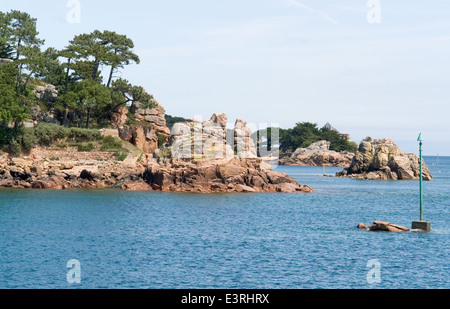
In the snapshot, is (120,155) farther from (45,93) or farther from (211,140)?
(45,93)

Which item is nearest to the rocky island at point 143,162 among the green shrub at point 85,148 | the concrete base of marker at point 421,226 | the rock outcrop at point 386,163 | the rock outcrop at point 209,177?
the rock outcrop at point 209,177

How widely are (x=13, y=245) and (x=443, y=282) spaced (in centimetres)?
2835

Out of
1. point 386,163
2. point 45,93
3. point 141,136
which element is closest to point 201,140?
point 141,136

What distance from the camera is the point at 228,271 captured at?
35531 mm

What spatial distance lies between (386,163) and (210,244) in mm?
94983

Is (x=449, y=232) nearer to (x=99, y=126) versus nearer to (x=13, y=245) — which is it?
(x=13, y=245)

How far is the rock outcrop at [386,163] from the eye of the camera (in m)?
130

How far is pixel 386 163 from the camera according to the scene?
132m

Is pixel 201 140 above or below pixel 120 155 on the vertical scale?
above

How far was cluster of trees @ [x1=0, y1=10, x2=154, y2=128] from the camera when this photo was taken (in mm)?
95062

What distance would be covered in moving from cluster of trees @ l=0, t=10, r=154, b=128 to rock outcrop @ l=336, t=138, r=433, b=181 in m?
52.6

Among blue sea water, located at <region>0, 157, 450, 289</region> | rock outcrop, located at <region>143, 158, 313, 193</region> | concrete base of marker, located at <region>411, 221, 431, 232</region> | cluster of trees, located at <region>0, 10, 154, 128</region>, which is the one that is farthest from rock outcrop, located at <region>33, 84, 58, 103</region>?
concrete base of marker, located at <region>411, 221, 431, 232</region>

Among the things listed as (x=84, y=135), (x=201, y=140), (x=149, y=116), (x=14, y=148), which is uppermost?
(x=149, y=116)
